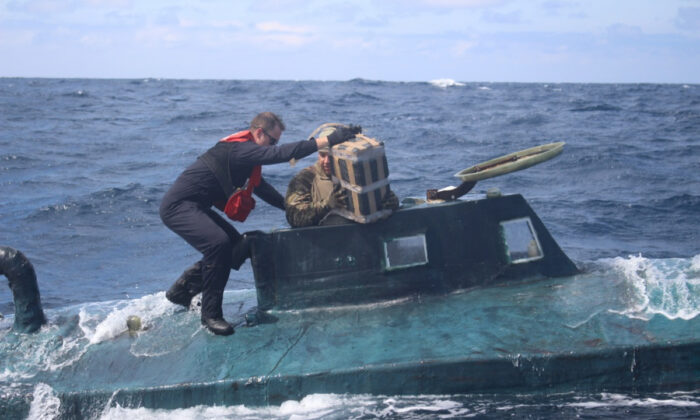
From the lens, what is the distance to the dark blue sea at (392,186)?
5.97m

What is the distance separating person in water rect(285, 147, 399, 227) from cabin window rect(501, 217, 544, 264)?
1278mm

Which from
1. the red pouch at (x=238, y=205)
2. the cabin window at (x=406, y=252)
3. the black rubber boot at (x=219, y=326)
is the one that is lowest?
the black rubber boot at (x=219, y=326)

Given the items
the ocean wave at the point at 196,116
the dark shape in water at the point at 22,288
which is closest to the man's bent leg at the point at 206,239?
the dark shape in water at the point at 22,288

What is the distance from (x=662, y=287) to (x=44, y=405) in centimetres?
598

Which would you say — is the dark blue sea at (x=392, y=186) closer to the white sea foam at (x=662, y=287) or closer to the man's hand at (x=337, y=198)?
the white sea foam at (x=662, y=287)

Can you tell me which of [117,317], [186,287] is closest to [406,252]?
[186,287]

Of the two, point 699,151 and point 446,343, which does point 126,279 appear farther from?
point 699,151

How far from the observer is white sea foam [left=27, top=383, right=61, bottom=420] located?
610 centimetres

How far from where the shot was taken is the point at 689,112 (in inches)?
1366

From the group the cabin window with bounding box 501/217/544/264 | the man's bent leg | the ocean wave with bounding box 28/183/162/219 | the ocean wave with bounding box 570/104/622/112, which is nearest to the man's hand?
the man's bent leg

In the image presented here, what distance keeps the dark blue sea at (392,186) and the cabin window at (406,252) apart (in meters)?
1.65

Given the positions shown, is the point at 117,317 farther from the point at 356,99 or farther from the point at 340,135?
the point at 356,99

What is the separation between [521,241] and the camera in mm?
7410

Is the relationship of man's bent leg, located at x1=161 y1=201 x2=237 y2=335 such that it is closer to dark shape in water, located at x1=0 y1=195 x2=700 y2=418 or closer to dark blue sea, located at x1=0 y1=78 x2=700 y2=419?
dark shape in water, located at x1=0 y1=195 x2=700 y2=418
